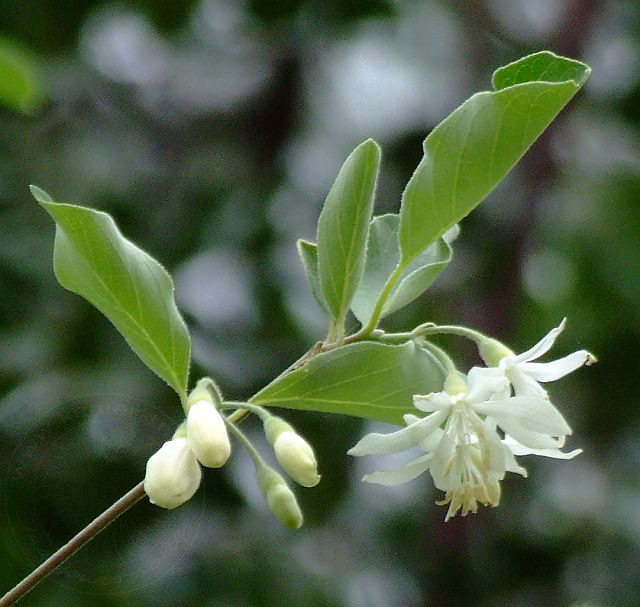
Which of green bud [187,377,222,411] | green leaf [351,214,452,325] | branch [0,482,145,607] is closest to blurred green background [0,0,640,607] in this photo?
green leaf [351,214,452,325]

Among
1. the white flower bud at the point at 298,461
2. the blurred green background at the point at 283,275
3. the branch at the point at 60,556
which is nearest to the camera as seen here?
the branch at the point at 60,556

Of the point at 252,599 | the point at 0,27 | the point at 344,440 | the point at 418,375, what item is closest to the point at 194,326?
the point at 344,440

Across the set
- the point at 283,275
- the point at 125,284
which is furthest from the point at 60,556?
the point at 283,275

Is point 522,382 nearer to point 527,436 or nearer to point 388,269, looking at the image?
point 527,436

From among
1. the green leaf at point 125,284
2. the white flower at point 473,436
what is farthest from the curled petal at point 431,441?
the green leaf at point 125,284

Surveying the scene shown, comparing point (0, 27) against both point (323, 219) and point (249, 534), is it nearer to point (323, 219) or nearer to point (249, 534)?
point (249, 534)

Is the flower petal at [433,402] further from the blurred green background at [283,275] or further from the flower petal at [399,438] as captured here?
the blurred green background at [283,275]
